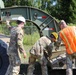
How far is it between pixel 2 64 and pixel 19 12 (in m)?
1.84

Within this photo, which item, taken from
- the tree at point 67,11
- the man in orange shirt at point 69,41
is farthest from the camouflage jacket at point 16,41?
the tree at point 67,11

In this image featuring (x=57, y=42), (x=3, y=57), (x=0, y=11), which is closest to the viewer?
(x=57, y=42)

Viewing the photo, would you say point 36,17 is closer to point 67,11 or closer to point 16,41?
point 16,41

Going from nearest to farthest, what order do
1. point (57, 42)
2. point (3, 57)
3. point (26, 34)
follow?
point (57, 42) → point (3, 57) → point (26, 34)

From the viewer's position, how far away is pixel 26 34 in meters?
22.3

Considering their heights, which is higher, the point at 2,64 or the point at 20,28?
the point at 20,28

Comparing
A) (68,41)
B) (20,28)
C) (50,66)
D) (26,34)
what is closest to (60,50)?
(50,66)

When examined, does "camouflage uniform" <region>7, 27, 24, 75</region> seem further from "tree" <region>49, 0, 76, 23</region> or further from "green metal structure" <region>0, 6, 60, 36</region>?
"tree" <region>49, 0, 76, 23</region>

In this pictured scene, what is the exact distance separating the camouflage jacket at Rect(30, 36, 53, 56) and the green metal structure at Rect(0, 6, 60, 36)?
1.23 metres

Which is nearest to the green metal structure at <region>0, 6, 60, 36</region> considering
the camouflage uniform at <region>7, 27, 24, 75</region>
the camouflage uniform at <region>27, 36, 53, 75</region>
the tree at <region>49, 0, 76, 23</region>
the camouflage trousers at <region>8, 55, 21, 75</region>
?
the camouflage uniform at <region>27, 36, 53, 75</region>

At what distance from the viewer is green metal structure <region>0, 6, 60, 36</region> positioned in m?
10.4

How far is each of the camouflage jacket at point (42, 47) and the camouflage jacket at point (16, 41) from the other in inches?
25.2

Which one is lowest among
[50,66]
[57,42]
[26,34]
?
[50,66]

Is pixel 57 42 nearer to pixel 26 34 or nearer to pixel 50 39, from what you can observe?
pixel 50 39
